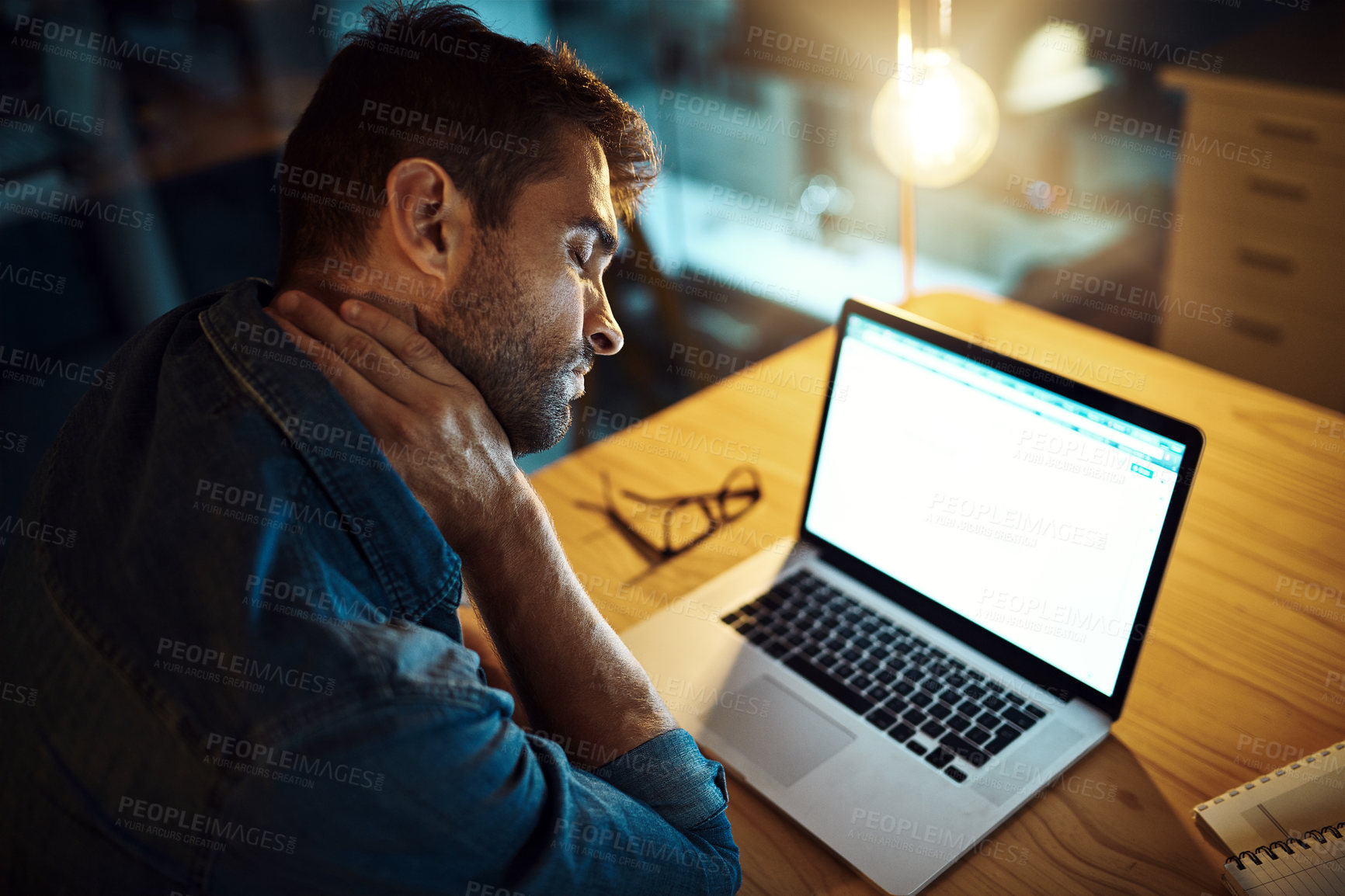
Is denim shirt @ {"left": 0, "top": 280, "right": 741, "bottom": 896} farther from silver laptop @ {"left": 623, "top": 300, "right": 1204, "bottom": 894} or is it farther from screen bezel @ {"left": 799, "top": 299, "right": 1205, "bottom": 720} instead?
screen bezel @ {"left": 799, "top": 299, "right": 1205, "bottom": 720}

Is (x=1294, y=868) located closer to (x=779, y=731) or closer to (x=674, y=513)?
(x=779, y=731)

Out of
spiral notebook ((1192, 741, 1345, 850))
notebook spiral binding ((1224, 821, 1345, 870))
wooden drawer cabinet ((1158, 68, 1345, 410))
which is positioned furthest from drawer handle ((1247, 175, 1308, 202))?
notebook spiral binding ((1224, 821, 1345, 870))

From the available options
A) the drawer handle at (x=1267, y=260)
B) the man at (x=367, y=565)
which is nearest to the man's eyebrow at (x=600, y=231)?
the man at (x=367, y=565)

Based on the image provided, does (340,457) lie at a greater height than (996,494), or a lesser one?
greater

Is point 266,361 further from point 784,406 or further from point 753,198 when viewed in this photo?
point 753,198

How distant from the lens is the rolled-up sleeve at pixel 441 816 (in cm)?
59

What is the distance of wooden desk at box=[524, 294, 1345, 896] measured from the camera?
2.80 ft

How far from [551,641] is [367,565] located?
0.23 metres

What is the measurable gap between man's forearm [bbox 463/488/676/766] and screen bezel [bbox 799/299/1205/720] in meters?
0.36

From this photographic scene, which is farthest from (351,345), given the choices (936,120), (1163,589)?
(936,120)

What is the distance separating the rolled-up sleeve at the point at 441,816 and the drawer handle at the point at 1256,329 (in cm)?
270

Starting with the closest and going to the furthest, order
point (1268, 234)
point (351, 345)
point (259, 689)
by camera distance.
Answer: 1. point (259, 689)
2. point (351, 345)
3. point (1268, 234)

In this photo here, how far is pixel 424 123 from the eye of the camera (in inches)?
34.5

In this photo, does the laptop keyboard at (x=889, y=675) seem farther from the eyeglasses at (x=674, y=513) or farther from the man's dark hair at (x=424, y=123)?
the man's dark hair at (x=424, y=123)
